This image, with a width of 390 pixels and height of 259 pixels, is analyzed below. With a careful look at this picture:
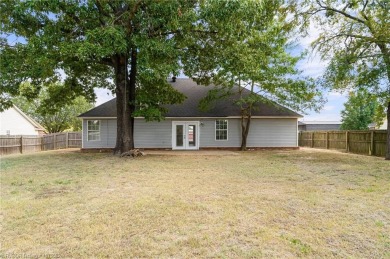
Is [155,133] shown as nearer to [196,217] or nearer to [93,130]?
[93,130]

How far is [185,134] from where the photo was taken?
18.2 meters

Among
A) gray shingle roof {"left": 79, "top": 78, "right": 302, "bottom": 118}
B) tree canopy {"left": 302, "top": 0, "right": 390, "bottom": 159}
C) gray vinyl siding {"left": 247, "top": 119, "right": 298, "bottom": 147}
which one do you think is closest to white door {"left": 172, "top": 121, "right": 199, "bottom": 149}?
gray shingle roof {"left": 79, "top": 78, "right": 302, "bottom": 118}

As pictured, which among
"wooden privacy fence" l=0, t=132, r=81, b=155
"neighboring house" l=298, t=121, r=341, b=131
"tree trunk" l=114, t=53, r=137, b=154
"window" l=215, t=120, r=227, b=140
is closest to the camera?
"tree trunk" l=114, t=53, r=137, b=154

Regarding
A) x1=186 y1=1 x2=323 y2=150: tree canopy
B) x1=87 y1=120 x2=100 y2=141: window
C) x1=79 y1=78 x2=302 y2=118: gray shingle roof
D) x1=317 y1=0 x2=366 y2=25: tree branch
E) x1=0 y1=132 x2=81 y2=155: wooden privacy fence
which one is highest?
x1=317 y1=0 x2=366 y2=25: tree branch

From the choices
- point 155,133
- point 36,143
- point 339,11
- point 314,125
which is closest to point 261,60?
point 339,11

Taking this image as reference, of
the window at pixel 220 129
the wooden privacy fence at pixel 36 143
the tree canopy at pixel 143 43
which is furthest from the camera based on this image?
the window at pixel 220 129

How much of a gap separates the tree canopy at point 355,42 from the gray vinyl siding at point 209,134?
541 centimetres

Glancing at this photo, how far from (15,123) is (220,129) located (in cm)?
2325

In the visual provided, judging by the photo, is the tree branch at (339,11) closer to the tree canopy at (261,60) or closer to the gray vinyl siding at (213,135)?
the tree canopy at (261,60)

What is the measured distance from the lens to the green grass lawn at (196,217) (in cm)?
332

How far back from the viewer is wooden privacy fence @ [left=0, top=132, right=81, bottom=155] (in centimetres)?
1738

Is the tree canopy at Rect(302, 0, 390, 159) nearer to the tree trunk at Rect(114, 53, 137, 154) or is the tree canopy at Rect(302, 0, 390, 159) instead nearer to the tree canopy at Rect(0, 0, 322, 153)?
the tree canopy at Rect(0, 0, 322, 153)

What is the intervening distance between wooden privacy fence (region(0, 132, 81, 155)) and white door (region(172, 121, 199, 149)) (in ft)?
34.5

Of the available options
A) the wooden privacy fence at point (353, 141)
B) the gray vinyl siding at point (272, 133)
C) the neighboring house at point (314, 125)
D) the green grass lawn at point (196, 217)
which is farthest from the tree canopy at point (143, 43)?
the neighboring house at point (314, 125)
